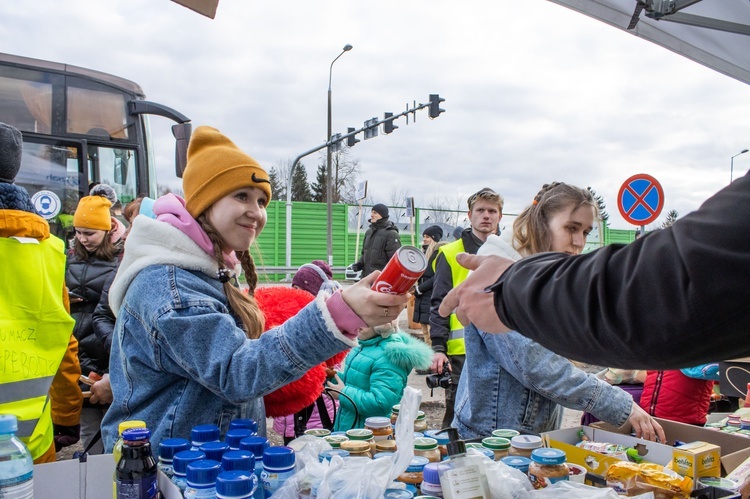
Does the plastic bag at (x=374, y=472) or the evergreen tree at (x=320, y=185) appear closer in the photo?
the plastic bag at (x=374, y=472)

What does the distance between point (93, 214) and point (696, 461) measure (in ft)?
13.3

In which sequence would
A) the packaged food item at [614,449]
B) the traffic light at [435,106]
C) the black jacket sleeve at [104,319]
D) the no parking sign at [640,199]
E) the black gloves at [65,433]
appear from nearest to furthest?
1. the packaged food item at [614,449]
2. the black gloves at [65,433]
3. the black jacket sleeve at [104,319]
4. the no parking sign at [640,199]
5. the traffic light at [435,106]

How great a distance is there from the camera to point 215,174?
6.58 ft

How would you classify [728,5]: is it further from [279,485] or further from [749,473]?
[279,485]

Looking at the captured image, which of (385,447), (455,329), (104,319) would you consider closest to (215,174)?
(385,447)

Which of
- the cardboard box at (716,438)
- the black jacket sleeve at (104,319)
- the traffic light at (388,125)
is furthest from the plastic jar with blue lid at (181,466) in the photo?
the traffic light at (388,125)

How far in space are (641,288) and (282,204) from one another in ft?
67.5

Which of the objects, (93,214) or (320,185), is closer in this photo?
(93,214)

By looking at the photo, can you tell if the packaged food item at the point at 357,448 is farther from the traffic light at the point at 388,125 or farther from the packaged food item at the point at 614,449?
the traffic light at the point at 388,125

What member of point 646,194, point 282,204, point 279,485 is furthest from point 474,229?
point 282,204

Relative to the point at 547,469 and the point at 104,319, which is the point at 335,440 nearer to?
the point at 547,469

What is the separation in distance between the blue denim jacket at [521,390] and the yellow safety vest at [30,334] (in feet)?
5.89

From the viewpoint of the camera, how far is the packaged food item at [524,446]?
1747 mm

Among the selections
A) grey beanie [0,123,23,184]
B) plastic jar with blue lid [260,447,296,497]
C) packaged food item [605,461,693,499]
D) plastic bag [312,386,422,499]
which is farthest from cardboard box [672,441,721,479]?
grey beanie [0,123,23,184]
